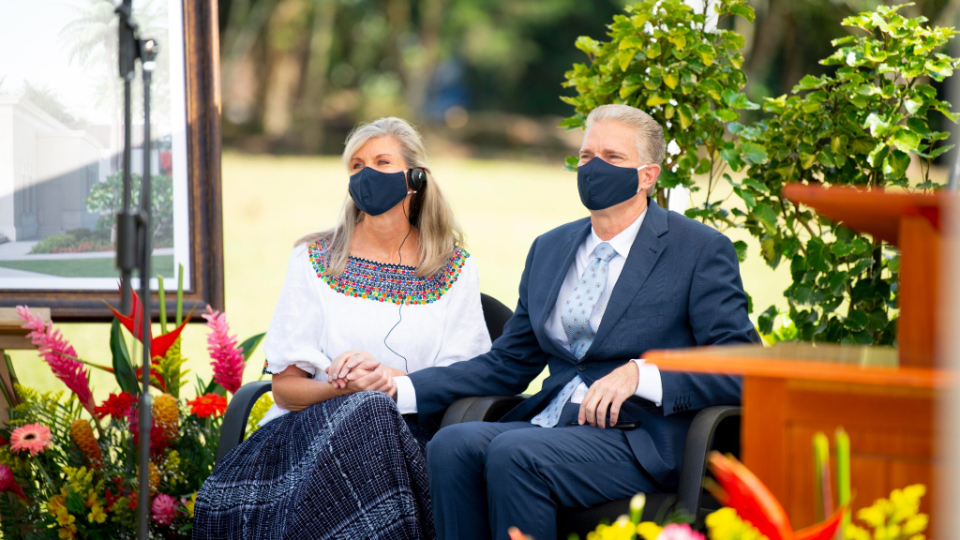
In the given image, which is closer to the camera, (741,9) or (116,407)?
(116,407)

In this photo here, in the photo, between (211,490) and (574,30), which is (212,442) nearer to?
(211,490)

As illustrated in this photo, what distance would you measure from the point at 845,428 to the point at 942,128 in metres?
2.88

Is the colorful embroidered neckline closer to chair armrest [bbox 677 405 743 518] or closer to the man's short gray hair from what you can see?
the man's short gray hair

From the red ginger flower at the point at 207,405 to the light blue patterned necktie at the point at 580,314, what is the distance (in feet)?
3.44

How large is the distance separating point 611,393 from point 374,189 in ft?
3.32

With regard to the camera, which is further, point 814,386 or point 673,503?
point 673,503

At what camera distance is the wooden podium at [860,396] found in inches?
46.8

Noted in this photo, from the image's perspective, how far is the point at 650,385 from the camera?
2.33 metres

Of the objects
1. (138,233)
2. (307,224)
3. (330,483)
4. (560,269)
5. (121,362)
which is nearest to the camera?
(138,233)

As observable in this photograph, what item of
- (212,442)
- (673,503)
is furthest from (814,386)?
(212,442)

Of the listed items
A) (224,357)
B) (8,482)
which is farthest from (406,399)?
(8,482)

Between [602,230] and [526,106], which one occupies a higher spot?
[526,106]

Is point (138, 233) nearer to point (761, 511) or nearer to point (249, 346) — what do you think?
→ point (761, 511)

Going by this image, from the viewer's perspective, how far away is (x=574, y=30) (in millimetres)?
21703
